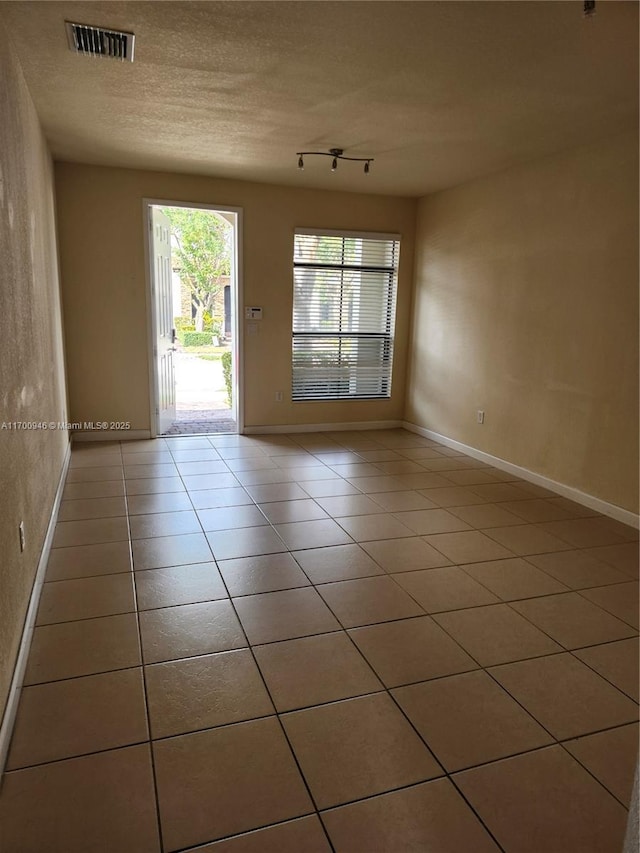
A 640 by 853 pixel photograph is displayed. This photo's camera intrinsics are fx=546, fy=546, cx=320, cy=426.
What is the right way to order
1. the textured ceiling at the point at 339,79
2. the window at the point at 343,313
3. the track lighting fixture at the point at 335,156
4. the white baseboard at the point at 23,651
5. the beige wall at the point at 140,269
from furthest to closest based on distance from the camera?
the window at the point at 343,313, the beige wall at the point at 140,269, the track lighting fixture at the point at 335,156, the textured ceiling at the point at 339,79, the white baseboard at the point at 23,651

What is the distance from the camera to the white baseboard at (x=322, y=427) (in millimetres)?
5965

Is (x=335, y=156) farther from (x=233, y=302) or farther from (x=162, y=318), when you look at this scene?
(x=162, y=318)

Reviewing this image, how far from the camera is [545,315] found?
4230 millimetres

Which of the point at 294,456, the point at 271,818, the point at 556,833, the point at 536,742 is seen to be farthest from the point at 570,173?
the point at 271,818

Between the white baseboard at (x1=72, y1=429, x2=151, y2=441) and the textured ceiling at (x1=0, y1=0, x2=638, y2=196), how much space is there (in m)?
2.50

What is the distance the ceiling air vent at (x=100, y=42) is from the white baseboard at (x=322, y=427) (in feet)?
12.3

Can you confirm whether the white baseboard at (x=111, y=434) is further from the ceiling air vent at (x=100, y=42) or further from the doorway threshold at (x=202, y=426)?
Result: the ceiling air vent at (x=100, y=42)

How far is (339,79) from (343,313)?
328cm

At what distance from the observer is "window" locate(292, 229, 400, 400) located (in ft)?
19.2

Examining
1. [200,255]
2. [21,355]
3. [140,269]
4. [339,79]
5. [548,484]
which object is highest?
[200,255]

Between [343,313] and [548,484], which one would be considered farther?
[343,313]

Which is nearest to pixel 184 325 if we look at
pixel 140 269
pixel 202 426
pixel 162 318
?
pixel 202 426

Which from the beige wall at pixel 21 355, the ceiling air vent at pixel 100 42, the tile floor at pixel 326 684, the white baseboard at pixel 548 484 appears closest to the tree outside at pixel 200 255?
the white baseboard at pixel 548 484

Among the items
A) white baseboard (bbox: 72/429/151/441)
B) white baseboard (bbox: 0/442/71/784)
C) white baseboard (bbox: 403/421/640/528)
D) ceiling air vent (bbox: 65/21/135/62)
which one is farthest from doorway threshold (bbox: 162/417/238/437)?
ceiling air vent (bbox: 65/21/135/62)
